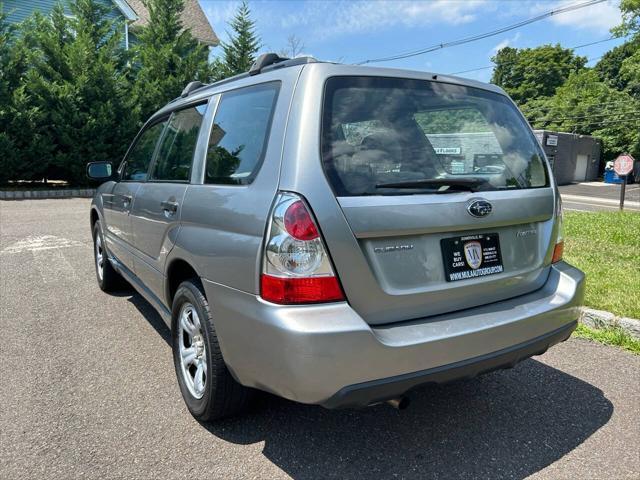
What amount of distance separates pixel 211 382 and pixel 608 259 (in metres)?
5.57

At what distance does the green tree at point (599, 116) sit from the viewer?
41.1m

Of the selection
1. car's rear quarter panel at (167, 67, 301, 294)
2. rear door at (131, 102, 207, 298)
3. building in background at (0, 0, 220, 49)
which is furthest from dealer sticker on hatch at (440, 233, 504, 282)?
building in background at (0, 0, 220, 49)

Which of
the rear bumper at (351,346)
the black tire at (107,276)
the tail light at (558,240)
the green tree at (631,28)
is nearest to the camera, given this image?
the rear bumper at (351,346)

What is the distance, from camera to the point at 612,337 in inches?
153

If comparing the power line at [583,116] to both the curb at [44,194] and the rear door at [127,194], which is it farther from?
the rear door at [127,194]

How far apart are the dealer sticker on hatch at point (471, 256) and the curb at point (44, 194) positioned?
13.7 m

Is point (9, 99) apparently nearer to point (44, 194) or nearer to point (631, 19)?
point (44, 194)

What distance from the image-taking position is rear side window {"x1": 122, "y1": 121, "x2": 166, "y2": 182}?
Result: 12.4 ft

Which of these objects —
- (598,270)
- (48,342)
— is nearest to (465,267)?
(48,342)

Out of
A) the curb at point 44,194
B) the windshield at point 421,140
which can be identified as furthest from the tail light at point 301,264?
the curb at point 44,194

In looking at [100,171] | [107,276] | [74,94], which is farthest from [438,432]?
[74,94]

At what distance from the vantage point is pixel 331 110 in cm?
218

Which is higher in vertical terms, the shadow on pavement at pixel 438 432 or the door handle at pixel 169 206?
the door handle at pixel 169 206

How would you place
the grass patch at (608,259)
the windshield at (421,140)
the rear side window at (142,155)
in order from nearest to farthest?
the windshield at (421,140)
the rear side window at (142,155)
the grass patch at (608,259)
